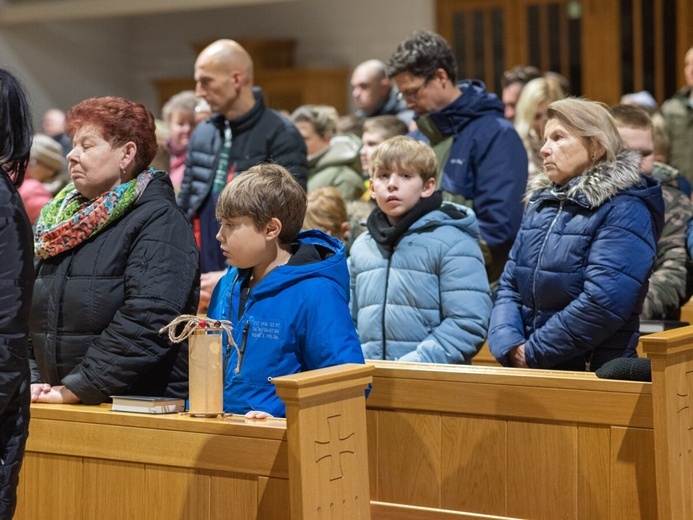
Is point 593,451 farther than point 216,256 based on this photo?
No

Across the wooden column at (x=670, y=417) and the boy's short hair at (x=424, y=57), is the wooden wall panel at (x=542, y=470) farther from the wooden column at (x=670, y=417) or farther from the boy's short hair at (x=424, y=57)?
the boy's short hair at (x=424, y=57)

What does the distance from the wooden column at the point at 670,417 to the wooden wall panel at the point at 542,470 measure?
26 cm

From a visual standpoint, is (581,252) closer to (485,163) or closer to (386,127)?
(485,163)

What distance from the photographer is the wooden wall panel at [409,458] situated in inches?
123

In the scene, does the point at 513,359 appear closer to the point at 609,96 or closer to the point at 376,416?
the point at 376,416

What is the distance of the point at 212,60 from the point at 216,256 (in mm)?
823

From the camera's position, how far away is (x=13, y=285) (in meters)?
2.12

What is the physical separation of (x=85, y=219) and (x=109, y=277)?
162 millimetres

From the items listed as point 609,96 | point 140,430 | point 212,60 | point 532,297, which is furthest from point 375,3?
point 140,430

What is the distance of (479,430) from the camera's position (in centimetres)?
306

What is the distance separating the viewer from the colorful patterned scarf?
112 inches

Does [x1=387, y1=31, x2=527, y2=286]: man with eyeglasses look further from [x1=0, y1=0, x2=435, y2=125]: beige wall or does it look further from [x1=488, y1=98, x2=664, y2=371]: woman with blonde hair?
[x1=0, y1=0, x2=435, y2=125]: beige wall

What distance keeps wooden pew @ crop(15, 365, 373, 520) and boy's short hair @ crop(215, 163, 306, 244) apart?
1.60 feet

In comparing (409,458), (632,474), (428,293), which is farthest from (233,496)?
(428,293)
